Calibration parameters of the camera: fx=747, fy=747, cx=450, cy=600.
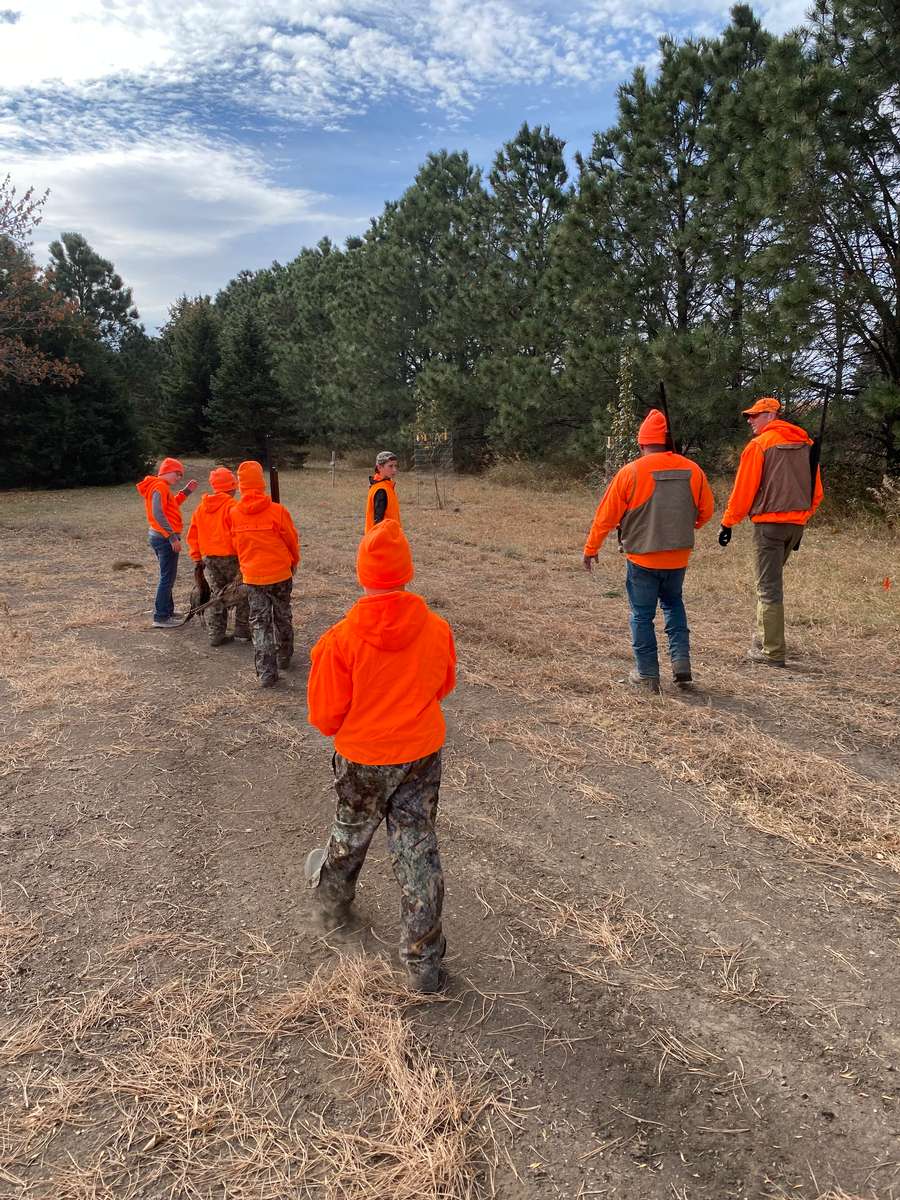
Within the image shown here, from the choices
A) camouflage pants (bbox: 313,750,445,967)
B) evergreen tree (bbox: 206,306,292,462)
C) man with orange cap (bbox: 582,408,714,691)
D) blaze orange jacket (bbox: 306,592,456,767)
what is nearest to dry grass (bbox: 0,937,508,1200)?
camouflage pants (bbox: 313,750,445,967)

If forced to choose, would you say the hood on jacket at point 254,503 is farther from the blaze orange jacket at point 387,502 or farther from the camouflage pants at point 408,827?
the camouflage pants at point 408,827

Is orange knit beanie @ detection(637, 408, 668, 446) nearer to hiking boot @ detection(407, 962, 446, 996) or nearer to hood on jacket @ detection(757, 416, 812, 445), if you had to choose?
hood on jacket @ detection(757, 416, 812, 445)

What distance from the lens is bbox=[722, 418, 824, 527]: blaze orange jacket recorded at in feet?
19.9

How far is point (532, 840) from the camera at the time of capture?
3807 millimetres

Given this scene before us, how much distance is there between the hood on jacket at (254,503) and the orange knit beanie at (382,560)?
139 inches

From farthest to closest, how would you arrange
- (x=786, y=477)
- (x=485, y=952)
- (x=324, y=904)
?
(x=786, y=477) < (x=324, y=904) < (x=485, y=952)

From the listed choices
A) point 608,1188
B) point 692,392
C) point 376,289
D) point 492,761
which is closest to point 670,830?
point 492,761

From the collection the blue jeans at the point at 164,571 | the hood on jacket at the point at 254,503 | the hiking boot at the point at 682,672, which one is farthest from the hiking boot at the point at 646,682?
the blue jeans at the point at 164,571

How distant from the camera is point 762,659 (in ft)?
21.2

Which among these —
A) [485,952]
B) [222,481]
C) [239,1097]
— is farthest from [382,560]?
[222,481]

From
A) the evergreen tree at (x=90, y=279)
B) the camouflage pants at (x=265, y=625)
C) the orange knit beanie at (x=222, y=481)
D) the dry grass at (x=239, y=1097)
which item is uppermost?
the evergreen tree at (x=90, y=279)

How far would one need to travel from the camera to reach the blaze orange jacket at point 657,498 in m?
5.50

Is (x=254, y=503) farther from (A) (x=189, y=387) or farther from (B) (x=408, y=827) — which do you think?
(A) (x=189, y=387)

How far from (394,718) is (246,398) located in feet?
93.9
